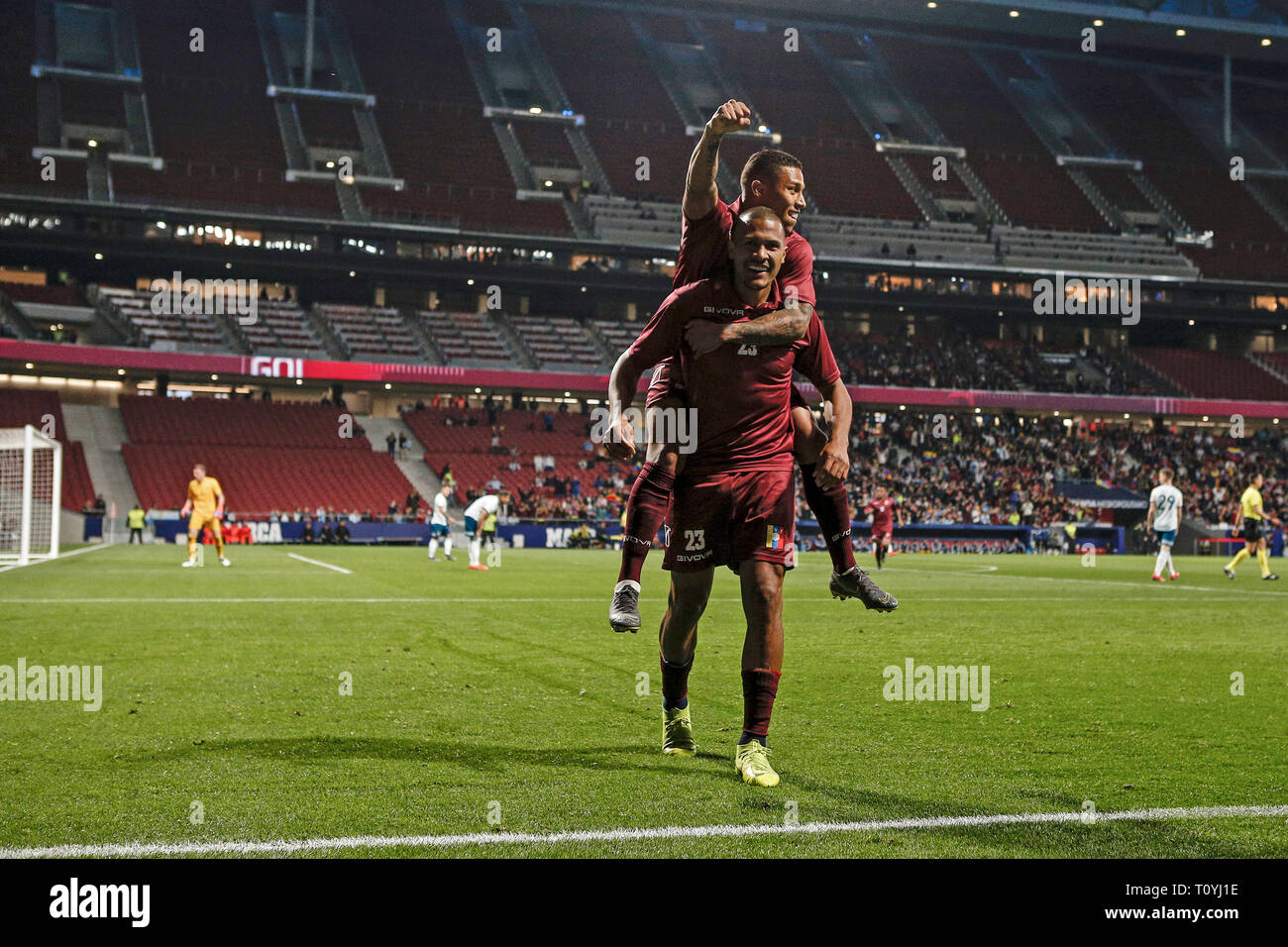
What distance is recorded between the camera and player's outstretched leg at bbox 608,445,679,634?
523 centimetres

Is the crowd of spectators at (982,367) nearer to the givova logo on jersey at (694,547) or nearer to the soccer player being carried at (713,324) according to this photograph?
the soccer player being carried at (713,324)

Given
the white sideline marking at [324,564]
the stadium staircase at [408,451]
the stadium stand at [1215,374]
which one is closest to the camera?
the white sideline marking at [324,564]

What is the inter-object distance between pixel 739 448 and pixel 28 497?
20107mm

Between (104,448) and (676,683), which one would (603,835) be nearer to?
(676,683)

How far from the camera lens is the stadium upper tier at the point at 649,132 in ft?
186

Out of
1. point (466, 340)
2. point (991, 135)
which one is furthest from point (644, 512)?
point (991, 135)

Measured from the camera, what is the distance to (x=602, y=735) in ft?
19.2

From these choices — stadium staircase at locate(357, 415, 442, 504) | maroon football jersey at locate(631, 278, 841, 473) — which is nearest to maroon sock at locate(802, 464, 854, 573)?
maroon football jersey at locate(631, 278, 841, 473)

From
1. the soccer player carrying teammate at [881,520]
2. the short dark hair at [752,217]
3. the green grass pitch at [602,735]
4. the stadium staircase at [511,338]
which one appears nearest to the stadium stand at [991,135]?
the stadium staircase at [511,338]

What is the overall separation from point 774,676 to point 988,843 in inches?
58.0

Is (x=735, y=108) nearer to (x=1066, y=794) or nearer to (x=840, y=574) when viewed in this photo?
(x=840, y=574)

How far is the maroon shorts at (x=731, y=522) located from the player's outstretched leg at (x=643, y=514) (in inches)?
4.8
